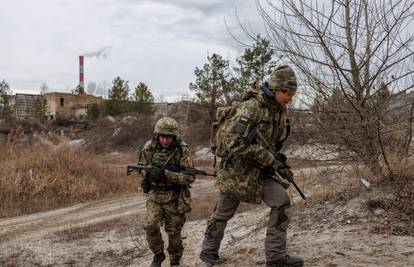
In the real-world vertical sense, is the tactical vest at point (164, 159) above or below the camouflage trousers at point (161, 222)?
above

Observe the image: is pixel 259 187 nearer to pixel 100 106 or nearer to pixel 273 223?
pixel 273 223

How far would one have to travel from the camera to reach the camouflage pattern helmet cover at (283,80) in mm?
3941

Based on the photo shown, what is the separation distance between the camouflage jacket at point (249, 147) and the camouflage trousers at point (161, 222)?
0.73 metres

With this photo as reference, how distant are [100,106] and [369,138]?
40.7 m

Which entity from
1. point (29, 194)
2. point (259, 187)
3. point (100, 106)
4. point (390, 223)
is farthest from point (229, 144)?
point (100, 106)

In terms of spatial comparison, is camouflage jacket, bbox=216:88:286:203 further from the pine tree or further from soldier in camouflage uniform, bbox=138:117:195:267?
the pine tree

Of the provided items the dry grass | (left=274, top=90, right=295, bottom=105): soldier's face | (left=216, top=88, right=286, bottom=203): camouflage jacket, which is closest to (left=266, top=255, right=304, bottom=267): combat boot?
(left=216, top=88, right=286, bottom=203): camouflage jacket

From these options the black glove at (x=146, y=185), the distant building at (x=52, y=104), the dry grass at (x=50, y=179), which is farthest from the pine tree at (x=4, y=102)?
the black glove at (x=146, y=185)

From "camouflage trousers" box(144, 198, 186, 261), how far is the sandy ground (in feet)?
1.55

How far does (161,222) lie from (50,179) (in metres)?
8.73

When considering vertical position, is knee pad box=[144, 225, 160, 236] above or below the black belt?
below

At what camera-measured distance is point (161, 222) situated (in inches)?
188

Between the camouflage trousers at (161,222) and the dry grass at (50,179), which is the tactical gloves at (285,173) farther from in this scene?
the dry grass at (50,179)

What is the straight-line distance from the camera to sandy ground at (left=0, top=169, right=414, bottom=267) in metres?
4.59
